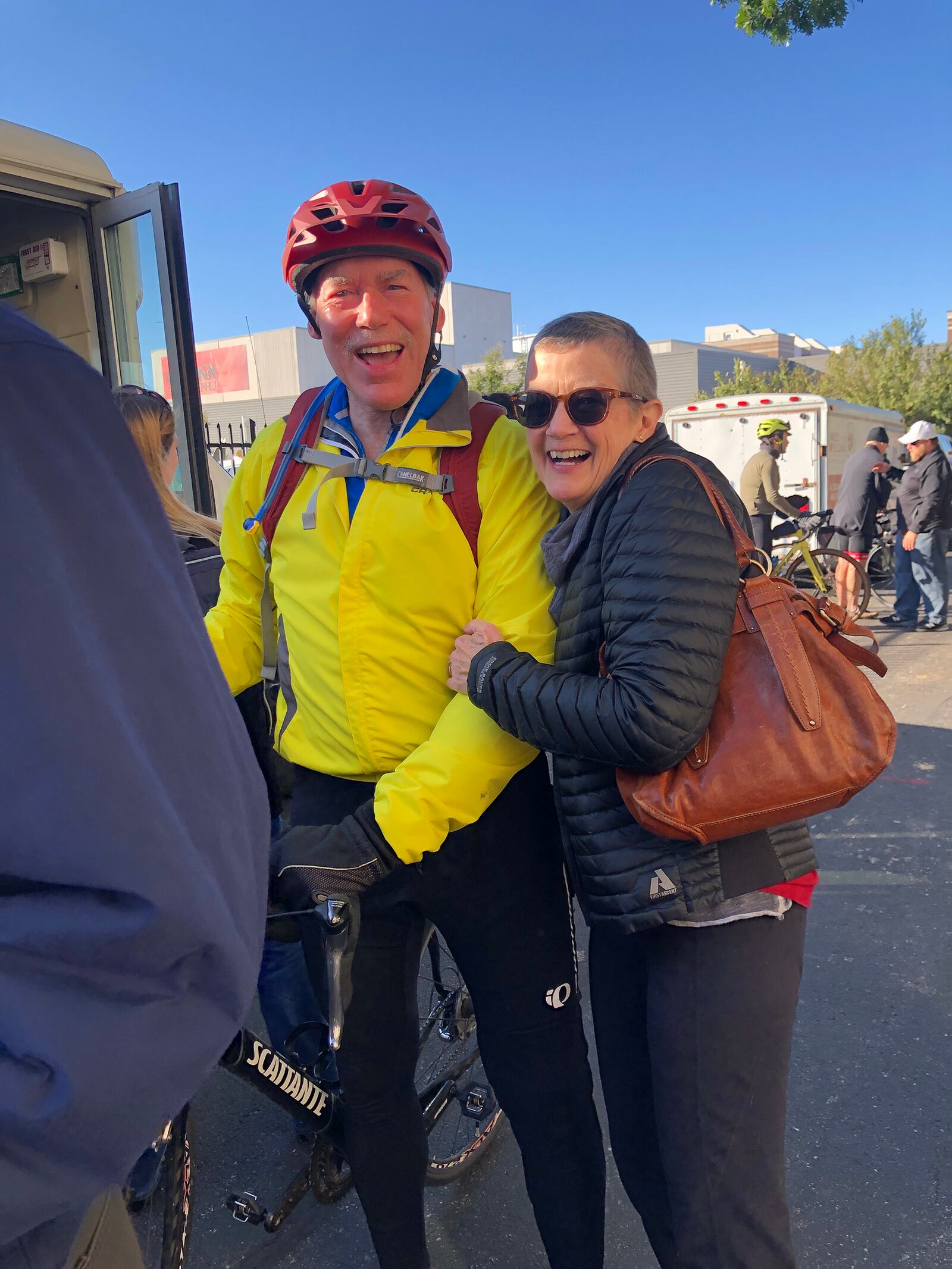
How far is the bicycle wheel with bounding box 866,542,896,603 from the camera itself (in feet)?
41.2

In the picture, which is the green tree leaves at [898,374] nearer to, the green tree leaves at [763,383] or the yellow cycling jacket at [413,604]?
the green tree leaves at [763,383]

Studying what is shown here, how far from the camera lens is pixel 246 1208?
2.16 meters

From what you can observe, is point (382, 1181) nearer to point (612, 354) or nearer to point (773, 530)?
point (612, 354)

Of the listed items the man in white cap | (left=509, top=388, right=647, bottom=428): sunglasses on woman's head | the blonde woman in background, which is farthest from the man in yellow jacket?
the man in white cap

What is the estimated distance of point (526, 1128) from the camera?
1889 mm

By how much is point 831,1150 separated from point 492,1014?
139 cm

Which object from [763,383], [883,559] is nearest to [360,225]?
[883,559]

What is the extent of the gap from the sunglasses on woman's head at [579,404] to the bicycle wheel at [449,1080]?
1406mm

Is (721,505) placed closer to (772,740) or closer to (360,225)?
(772,740)

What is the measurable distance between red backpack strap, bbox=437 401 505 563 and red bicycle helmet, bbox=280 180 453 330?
0.37 meters

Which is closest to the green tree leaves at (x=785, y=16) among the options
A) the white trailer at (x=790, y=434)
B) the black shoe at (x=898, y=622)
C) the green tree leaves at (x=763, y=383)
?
the black shoe at (x=898, y=622)

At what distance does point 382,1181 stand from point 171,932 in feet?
5.20

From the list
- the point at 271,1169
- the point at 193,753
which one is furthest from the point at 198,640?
the point at 271,1169

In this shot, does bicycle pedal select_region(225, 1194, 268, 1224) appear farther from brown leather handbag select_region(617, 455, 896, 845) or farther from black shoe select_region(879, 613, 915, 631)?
black shoe select_region(879, 613, 915, 631)
